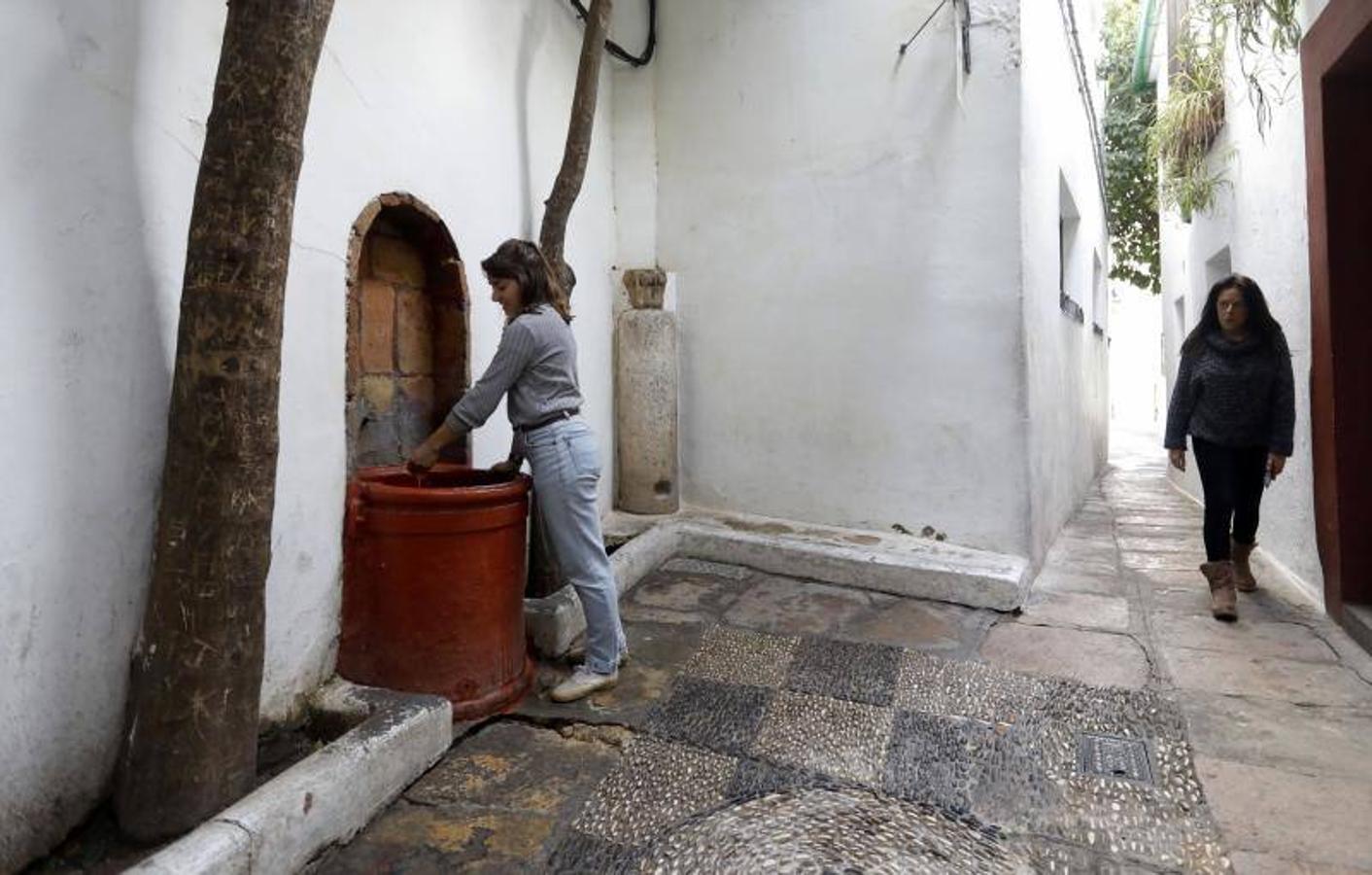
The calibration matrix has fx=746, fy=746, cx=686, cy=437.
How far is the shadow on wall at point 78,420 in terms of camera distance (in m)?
1.63

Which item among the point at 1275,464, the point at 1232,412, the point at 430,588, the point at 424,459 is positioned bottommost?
the point at 430,588

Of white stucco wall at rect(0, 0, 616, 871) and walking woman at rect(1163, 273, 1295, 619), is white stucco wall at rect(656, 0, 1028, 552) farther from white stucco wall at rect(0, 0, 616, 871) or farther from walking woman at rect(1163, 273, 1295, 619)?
white stucco wall at rect(0, 0, 616, 871)

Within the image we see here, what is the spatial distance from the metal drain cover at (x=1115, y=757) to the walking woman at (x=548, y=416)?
1.58 m

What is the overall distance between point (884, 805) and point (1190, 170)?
603cm

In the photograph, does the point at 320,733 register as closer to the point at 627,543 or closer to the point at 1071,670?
the point at 627,543

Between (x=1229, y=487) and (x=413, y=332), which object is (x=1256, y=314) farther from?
(x=413, y=332)

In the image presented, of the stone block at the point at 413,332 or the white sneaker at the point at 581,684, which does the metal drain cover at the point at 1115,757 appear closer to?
the white sneaker at the point at 581,684

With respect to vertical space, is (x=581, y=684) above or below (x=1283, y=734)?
above

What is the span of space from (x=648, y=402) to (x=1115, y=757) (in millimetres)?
3226

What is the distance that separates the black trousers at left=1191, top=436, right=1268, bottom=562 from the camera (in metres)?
3.70

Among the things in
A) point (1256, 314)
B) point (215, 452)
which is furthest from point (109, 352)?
point (1256, 314)

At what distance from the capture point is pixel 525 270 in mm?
2686

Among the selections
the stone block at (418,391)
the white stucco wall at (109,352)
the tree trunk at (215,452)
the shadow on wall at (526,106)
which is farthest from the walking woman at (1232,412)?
the tree trunk at (215,452)

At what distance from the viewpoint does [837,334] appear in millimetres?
4477
